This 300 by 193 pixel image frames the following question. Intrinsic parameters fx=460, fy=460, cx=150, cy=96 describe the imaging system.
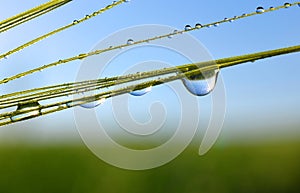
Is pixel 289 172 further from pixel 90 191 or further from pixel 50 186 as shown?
pixel 50 186

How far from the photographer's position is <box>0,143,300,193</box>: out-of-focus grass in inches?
164

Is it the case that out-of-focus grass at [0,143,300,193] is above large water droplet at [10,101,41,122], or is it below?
above

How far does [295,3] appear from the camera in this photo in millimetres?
434

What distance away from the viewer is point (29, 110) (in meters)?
0.47

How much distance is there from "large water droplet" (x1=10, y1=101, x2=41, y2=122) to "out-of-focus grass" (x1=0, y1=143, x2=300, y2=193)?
3781mm

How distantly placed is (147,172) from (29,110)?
3993 mm

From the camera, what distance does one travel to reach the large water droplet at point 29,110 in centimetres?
46

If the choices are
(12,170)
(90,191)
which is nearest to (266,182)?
(90,191)

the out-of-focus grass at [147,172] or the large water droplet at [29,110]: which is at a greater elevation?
the out-of-focus grass at [147,172]

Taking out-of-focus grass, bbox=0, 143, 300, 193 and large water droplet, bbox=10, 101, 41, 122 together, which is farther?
out-of-focus grass, bbox=0, 143, 300, 193

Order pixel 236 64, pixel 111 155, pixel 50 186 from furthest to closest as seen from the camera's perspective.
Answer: pixel 111 155 → pixel 50 186 → pixel 236 64

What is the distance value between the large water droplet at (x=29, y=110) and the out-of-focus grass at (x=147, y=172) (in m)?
3.78

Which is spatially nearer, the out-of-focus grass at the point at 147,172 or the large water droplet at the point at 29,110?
the large water droplet at the point at 29,110

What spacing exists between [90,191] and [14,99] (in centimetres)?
382
